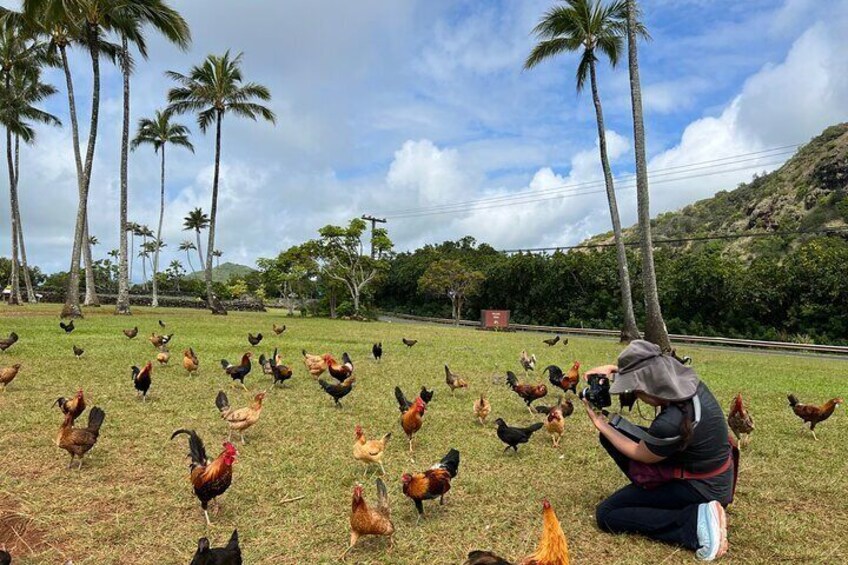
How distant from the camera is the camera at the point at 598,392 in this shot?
4484 mm

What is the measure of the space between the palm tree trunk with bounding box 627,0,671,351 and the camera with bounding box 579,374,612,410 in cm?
1306

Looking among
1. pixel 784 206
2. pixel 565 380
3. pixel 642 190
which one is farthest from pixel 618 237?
pixel 784 206

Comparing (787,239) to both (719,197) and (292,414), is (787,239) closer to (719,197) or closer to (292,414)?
(719,197)

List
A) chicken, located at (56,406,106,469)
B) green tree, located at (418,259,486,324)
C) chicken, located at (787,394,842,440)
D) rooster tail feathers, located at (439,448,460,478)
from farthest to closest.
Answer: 1. green tree, located at (418,259,486,324)
2. chicken, located at (787,394,842,440)
3. chicken, located at (56,406,106,469)
4. rooster tail feathers, located at (439,448,460,478)

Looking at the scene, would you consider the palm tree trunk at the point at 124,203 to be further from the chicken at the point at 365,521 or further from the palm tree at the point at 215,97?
the chicken at the point at 365,521

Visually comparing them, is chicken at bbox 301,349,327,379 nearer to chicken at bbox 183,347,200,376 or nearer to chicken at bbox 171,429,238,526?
chicken at bbox 183,347,200,376

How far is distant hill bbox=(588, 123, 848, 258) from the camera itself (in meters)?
42.5

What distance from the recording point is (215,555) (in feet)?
10.5

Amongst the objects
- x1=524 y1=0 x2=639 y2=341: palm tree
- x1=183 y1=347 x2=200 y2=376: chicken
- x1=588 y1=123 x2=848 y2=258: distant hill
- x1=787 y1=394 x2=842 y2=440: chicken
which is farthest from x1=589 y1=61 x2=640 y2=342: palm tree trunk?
x1=588 y1=123 x2=848 y2=258: distant hill

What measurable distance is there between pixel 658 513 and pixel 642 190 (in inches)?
580

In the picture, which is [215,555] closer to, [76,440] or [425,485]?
[425,485]

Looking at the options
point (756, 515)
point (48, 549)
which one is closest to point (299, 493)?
point (48, 549)

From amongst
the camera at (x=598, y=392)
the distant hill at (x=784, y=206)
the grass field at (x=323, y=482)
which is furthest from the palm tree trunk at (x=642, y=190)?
the distant hill at (x=784, y=206)

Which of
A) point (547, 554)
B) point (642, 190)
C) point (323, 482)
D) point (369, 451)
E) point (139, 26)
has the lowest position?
point (323, 482)
